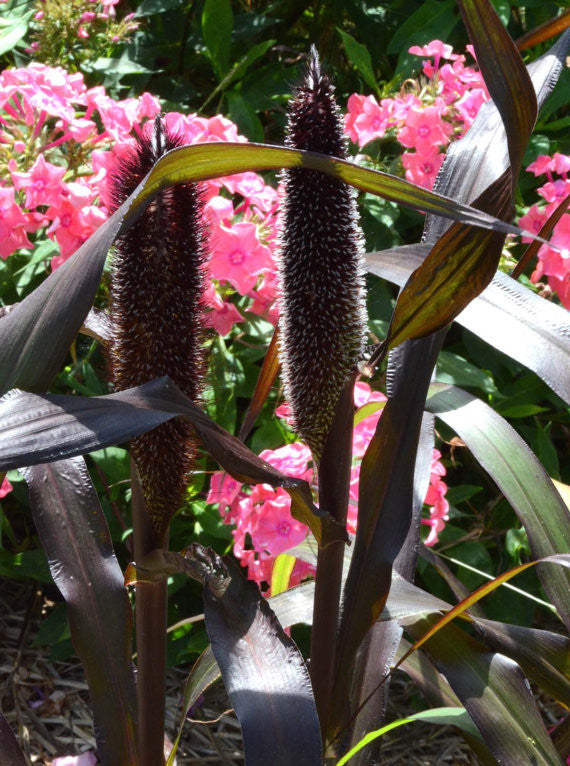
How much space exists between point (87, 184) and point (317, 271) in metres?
0.65

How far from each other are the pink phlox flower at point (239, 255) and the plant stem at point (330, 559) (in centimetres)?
47

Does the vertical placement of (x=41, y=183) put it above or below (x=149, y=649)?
above

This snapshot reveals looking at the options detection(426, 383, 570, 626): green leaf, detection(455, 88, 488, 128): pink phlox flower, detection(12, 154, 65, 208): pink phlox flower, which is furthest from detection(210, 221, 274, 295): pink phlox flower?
detection(455, 88, 488, 128): pink phlox flower

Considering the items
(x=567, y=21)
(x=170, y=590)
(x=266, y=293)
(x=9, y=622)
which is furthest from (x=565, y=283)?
(x=9, y=622)

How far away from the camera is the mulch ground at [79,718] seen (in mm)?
1477

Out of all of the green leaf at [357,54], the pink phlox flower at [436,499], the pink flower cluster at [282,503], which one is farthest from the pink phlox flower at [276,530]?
the green leaf at [357,54]

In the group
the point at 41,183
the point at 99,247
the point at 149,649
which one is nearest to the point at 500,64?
the point at 99,247

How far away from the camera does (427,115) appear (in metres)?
1.41

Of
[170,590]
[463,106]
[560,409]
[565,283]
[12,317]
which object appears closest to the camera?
[12,317]

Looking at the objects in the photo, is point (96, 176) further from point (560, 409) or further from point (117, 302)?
point (560, 409)

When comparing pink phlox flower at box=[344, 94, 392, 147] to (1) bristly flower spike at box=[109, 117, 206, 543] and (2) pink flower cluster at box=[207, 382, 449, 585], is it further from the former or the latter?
(1) bristly flower spike at box=[109, 117, 206, 543]

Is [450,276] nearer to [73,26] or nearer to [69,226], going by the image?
[69,226]

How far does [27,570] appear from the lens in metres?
1.55

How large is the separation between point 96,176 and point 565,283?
2.20ft
